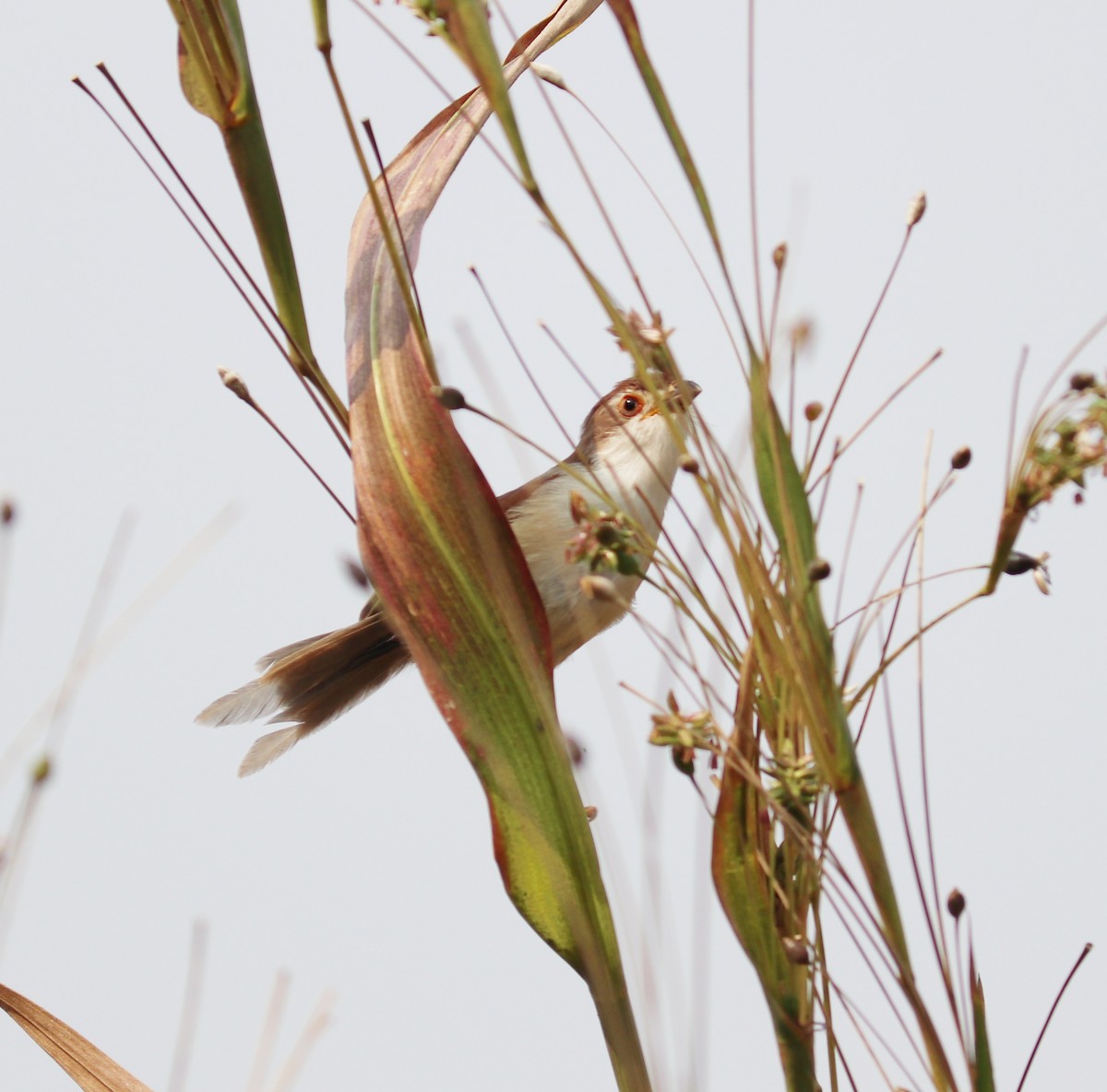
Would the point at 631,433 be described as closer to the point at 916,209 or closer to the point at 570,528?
the point at 570,528

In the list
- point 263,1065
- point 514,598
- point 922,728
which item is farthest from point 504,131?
point 263,1065

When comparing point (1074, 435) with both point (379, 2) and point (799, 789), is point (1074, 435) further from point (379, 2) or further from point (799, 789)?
point (379, 2)

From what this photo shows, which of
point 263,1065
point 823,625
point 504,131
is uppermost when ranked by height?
point 504,131

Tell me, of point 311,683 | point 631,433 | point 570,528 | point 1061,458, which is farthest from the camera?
point 631,433

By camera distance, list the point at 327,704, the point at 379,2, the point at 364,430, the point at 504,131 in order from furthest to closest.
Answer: the point at 327,704 → the point at 364,430 → the point at 379,2 → the point at 504,131

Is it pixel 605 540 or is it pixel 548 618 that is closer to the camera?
pixel 605 540

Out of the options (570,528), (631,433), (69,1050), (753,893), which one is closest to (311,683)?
(570,528)

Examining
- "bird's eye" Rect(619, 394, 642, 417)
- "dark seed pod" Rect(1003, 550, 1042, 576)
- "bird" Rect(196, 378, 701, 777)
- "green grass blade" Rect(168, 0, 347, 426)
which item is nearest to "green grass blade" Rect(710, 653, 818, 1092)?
"dark seed pod" Rect(1003, 550, 1042, 576)
